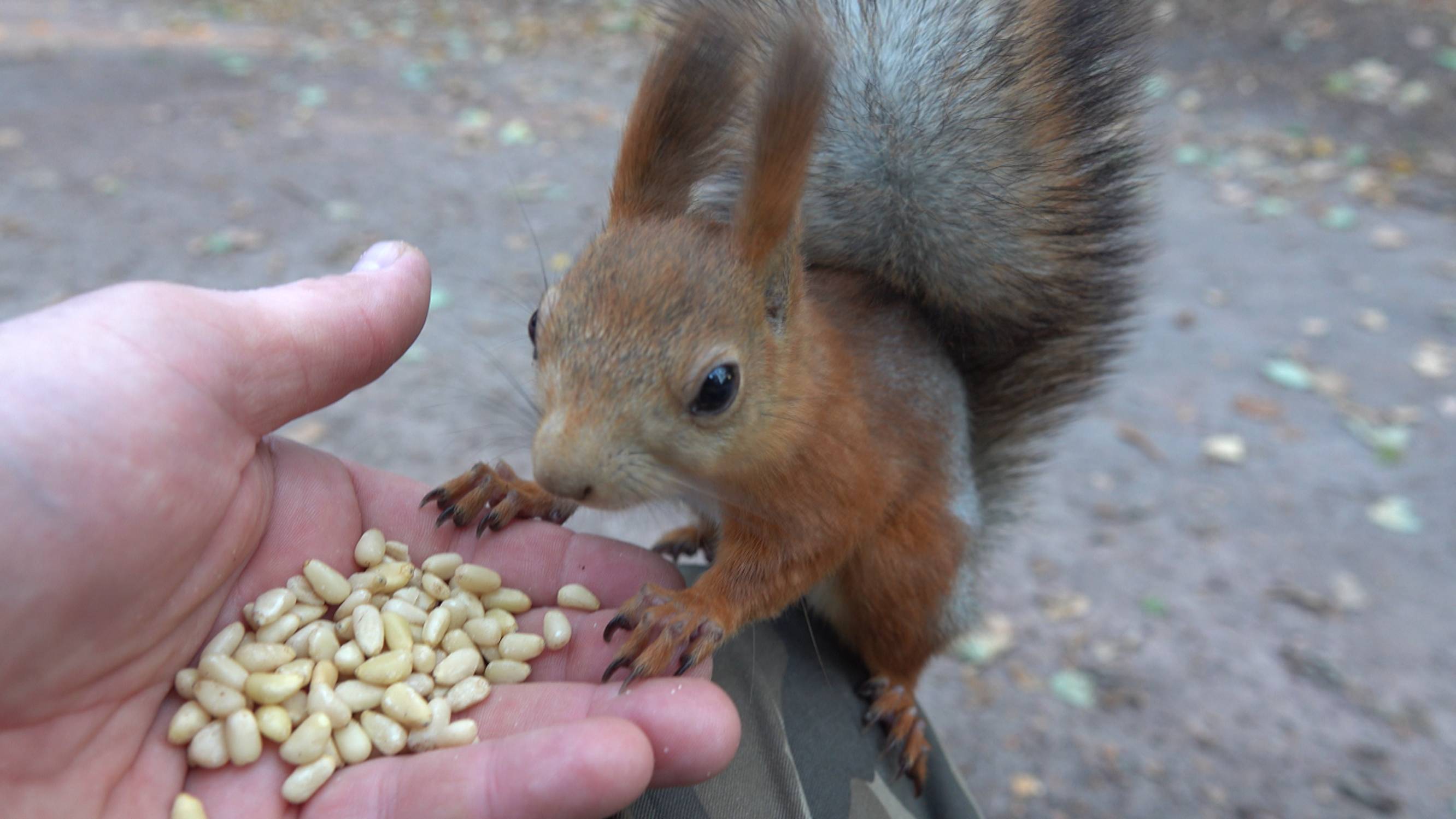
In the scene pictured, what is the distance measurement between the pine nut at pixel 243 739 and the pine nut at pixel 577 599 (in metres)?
0.37

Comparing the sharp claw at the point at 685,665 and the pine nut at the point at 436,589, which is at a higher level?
the sharp claw at the point at 685,665

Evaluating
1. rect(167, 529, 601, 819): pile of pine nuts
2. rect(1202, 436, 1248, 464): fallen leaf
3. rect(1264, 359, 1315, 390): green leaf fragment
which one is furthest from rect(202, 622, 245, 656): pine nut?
rect(1264, 359, 1315, 390): green leaf fragment

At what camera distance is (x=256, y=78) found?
5.02 meters

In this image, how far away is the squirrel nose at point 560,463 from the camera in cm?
98

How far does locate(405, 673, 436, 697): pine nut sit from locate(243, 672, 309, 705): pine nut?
0.38ft

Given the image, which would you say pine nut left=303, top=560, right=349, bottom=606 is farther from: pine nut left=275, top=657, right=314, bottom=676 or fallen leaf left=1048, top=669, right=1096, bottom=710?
fallen leaf left=1048, top=669, right=1096, bottom=710

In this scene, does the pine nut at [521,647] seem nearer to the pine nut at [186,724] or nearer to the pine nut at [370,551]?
the pine nut at [370,551]

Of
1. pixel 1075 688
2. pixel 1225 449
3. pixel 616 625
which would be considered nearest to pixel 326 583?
pixel 616 625

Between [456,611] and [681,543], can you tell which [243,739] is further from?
[681,543]

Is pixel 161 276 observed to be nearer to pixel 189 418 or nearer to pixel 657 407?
pixel 189 418

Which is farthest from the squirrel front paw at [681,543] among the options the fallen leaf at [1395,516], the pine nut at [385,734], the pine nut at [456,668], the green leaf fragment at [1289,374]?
the green leaf fragment at [1289,374]

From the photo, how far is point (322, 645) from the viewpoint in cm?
115

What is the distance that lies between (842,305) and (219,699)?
884 mm

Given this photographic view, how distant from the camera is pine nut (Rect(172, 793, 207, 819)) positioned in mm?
974
